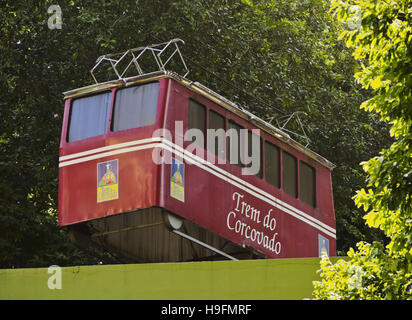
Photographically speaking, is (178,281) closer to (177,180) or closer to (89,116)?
(177,180)

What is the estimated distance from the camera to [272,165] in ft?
61.5

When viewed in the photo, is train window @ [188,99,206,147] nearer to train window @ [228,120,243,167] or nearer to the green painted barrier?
train window @ [228,120,243,167]

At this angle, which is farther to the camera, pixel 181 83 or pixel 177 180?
pixel 181 83

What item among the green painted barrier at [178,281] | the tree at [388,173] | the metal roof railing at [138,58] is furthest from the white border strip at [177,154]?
the tree at [388,173]

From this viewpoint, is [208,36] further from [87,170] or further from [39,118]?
[87,170]

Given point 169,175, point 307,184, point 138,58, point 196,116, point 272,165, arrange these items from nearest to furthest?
1. point 169,175
2. point 196,116
3. point 272,165
4. point 307,184
5. point 138,58

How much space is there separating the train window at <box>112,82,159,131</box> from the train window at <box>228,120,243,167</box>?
6.21ft

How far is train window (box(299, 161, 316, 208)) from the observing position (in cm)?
1986

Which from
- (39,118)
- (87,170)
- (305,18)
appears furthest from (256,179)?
(305,18)

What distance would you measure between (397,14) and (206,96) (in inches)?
258

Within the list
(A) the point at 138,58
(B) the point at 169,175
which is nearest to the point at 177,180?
(B) the point at 169,175

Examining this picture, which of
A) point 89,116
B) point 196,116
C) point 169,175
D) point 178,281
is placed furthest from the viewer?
point 89,116

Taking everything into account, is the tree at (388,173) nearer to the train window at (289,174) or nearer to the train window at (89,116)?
the train window at (89,116)

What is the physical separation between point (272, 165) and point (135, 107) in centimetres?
355
